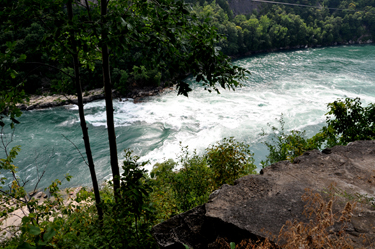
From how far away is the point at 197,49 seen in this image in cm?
237

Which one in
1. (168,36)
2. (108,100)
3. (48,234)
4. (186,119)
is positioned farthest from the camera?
(186,119)

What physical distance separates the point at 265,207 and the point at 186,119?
51.7ft

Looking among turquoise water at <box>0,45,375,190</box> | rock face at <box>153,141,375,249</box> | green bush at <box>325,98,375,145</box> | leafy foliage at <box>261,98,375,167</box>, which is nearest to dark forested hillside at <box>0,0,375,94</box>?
turquoise water at <box>0,45,375,190</box>

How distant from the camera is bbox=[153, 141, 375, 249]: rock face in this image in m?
2.72

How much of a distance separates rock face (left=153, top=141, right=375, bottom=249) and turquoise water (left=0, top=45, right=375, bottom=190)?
329 inches

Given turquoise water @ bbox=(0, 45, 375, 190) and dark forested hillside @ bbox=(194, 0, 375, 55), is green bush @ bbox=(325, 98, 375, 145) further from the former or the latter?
dark forested hillside @ bbox=(194, 0, 375, 55)

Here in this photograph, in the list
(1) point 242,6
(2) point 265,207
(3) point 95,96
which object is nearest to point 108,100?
(2) point 265,207

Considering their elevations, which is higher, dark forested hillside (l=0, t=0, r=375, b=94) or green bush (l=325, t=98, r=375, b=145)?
dark forested hillside (l=0, t=0, r=375, b=94)

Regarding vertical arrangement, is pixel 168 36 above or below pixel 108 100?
above

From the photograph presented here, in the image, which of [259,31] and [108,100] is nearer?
[108,100]

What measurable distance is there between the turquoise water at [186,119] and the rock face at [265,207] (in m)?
8.36

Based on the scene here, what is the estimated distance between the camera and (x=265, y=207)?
9.96 feet

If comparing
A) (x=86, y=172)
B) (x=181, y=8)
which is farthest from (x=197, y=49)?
(x=86, y=172)

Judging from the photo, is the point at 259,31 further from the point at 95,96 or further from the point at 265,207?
the point at 265,207
